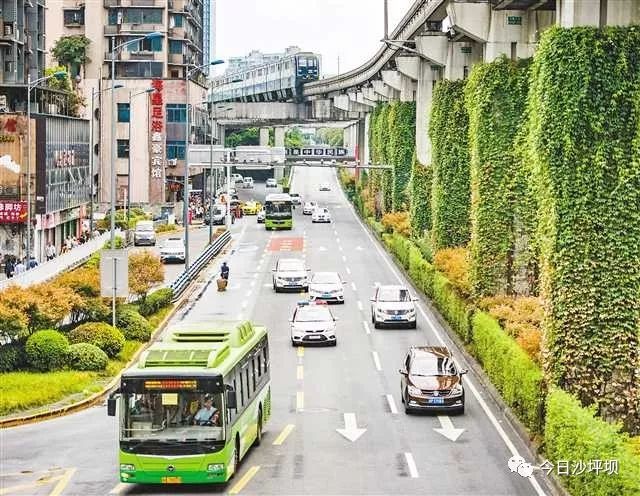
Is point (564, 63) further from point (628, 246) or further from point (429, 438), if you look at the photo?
point (429, 438)

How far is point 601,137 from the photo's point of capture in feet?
97.0

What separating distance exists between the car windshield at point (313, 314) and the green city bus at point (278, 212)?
51532mm

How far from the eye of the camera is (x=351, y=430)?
3189cm

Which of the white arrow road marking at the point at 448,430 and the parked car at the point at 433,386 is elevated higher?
the parked car at the point at 433,386

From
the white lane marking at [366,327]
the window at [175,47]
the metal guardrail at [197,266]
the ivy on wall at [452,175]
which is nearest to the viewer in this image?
the white lane marking at [366,327]

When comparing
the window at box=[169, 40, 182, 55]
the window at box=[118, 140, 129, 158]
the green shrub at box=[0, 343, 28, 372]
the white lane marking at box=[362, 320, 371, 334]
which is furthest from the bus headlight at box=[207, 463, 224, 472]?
the window at box=[169, 40, 182, 55]

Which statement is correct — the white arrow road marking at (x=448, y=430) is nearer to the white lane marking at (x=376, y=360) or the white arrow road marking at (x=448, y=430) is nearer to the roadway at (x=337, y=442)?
the roadway at (x=337, y=442)

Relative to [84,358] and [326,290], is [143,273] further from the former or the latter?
[84,358]

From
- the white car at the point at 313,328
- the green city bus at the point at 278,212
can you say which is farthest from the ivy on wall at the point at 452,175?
the green city bus at the point at 278,212

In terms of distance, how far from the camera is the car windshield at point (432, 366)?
1350 inches

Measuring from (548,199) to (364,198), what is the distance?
84.4m

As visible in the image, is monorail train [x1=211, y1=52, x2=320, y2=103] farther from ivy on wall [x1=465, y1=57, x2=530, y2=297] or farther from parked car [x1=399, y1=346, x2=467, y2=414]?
parked car [x1=399, y1=346, x2=467, y2=414]

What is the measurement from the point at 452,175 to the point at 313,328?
14774 millimetres

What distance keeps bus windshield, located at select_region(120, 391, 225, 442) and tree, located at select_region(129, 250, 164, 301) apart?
25.8 metres
